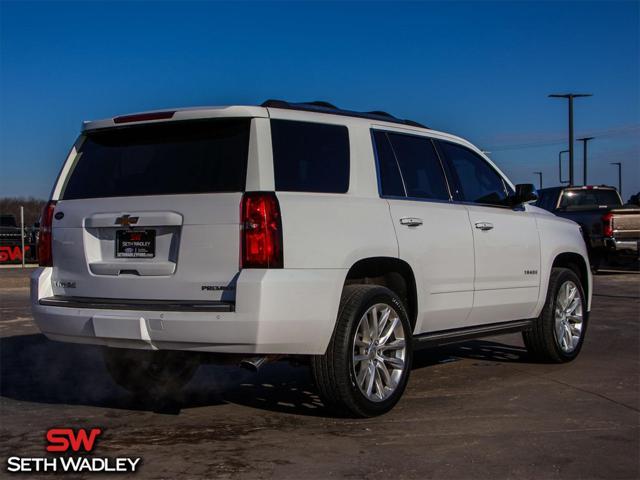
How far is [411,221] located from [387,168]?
0.41 metres

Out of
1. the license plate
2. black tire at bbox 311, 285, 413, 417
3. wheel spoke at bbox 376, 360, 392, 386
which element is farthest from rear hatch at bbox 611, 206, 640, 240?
the license plate

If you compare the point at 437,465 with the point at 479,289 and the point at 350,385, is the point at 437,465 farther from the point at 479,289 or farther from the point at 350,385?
the point at 479,289

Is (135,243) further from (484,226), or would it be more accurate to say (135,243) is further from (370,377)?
(484,226)

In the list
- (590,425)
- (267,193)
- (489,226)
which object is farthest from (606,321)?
(267,193)

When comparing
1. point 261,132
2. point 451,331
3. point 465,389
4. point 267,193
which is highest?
point 261,132

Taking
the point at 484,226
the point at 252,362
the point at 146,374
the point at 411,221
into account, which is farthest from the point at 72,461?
the point at 484,226

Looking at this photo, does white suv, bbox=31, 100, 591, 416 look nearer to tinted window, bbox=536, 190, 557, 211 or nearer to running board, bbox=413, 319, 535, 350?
running board, bbox=413, 319, 535, 350

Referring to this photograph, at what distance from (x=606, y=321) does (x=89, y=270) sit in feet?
25.1

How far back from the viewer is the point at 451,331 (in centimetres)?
646

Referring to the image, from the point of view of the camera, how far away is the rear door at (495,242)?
6.70 m

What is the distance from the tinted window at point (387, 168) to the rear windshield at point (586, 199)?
48.7 ft

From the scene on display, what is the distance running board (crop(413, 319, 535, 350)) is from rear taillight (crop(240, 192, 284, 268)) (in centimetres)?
163

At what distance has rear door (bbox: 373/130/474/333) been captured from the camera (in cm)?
593

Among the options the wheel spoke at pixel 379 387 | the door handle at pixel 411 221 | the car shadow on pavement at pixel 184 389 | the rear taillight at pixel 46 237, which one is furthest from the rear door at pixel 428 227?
the rear taillight at pixel 46 237
